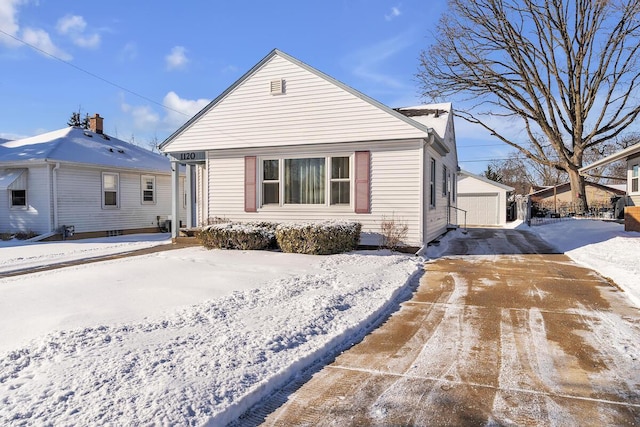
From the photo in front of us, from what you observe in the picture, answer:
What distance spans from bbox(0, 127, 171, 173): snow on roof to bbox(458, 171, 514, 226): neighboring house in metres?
19.4

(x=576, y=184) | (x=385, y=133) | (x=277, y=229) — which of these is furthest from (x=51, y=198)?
(x=576, y=184)

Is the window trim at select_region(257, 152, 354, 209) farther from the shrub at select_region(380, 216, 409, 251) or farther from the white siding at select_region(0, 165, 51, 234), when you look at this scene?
the white siding at select_region(0, 165, 51, 234)

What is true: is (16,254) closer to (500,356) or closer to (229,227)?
(229,227)

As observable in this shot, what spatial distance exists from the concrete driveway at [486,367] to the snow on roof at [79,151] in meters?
14.4

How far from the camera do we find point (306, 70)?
11719mm

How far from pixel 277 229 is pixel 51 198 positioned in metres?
9.48

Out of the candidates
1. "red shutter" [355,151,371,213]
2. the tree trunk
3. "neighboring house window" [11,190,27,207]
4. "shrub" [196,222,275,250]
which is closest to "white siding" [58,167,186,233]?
"neighboring house window" [11,190,27,207]

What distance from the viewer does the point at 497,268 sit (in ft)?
29.0

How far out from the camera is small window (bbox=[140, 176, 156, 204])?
1828 cm

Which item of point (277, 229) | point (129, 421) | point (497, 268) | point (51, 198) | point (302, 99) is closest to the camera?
point (129, 421)

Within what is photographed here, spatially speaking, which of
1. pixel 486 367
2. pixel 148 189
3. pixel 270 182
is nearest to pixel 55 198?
pixel 148 189

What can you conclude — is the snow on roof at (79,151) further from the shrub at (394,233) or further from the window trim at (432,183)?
the window trim at (432,183)

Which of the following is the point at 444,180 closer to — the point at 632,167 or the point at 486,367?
the point at 632,167

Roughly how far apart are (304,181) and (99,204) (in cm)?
936
